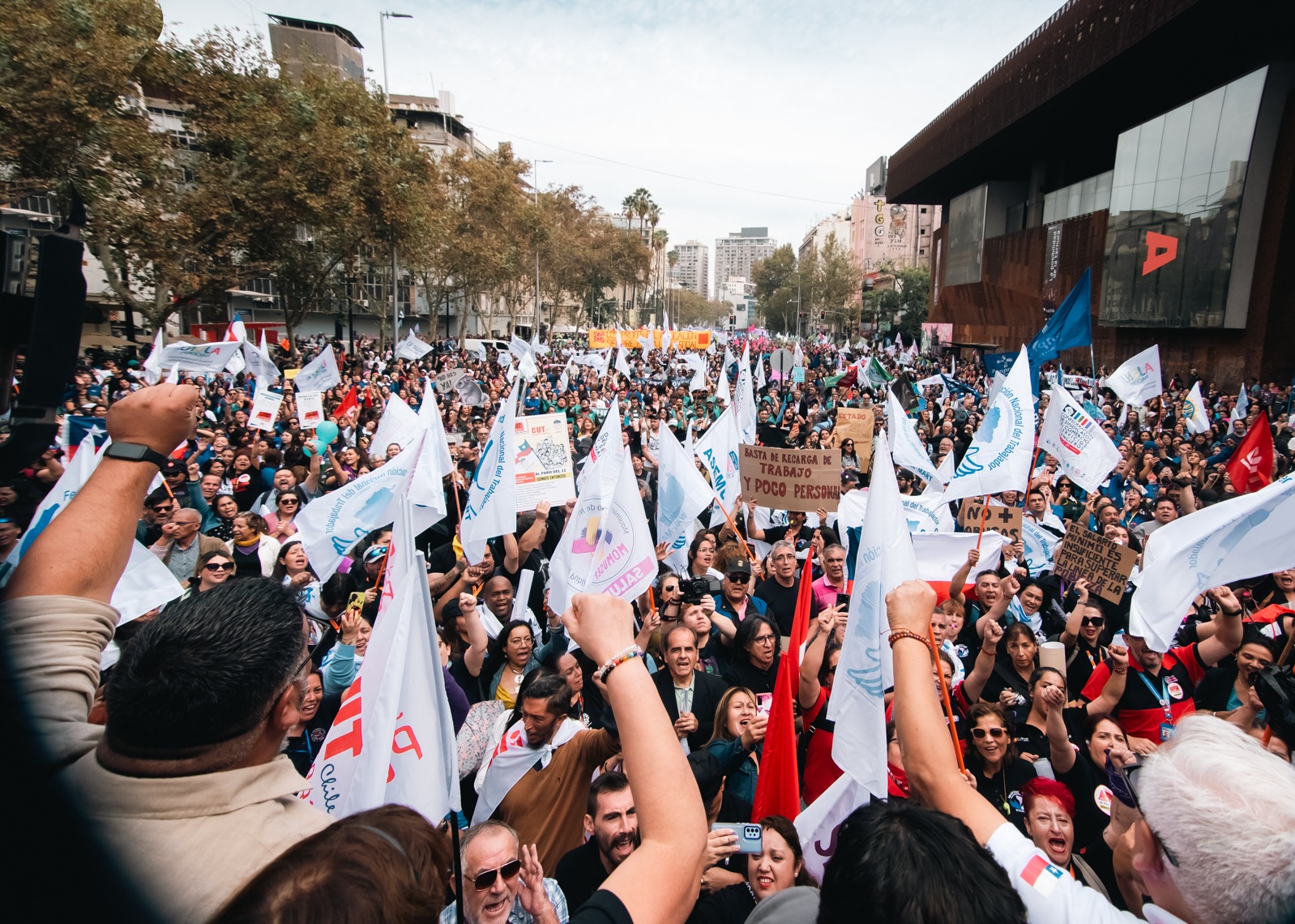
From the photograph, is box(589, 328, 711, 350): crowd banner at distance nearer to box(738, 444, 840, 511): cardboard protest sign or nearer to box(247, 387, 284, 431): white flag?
box(247, 387, 284, 431): white flag

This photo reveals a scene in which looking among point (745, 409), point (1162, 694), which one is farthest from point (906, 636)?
point (745, 409)

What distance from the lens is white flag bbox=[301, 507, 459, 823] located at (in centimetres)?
250

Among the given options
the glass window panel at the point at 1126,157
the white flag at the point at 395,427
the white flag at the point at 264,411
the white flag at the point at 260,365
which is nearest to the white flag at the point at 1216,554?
the white flag at the point at 395,427

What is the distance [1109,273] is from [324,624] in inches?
1185

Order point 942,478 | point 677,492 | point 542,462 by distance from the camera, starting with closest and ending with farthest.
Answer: point 677,492 < point 542,462 < point 942,478

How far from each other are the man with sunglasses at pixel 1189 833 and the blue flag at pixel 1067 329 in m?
10.1

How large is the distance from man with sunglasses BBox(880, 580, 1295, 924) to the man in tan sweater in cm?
129

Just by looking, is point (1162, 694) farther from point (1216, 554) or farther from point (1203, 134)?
point (1203, 134)

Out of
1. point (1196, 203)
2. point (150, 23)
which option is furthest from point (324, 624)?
point (1196, 203)

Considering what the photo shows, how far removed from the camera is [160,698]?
1.28 metres

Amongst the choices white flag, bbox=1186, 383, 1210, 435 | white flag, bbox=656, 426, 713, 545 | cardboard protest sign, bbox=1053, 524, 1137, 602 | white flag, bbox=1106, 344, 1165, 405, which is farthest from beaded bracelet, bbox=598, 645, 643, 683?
white flag, bbox=1186, 383, 1210, 435

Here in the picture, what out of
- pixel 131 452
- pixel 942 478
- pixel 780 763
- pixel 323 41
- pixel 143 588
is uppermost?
pixel 323 41

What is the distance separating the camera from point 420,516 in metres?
6.50

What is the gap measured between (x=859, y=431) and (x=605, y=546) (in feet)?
24.7
